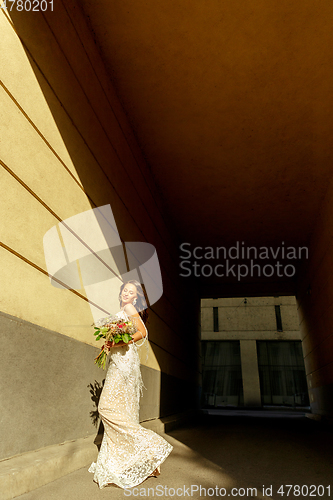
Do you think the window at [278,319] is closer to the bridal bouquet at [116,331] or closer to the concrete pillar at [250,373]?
the concrete pillar at [250,373]

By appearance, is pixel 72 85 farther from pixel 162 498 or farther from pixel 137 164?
pixel 162 498

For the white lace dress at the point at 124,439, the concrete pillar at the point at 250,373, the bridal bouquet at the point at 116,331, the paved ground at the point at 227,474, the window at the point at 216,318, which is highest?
the window at the point at 216,318

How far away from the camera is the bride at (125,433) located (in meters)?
2.13

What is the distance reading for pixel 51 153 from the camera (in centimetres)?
258

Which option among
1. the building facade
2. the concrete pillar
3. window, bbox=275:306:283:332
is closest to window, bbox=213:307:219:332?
the building facade

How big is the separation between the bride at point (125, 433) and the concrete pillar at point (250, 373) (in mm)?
13266

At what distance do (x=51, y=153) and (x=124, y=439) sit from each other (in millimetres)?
2237

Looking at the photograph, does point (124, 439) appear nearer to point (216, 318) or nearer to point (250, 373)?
point (250, 373)

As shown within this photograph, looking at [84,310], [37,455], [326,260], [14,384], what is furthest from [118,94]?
[326,260]

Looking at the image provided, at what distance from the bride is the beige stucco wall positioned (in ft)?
1.59

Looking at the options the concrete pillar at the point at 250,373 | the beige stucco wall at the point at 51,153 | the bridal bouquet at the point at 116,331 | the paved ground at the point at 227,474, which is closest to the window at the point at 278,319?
the concrete pillar at the point at 250,373

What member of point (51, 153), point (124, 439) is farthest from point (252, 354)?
point (51, 153)

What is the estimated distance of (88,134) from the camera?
327 centimetres

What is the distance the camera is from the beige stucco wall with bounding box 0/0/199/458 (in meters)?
2.08
